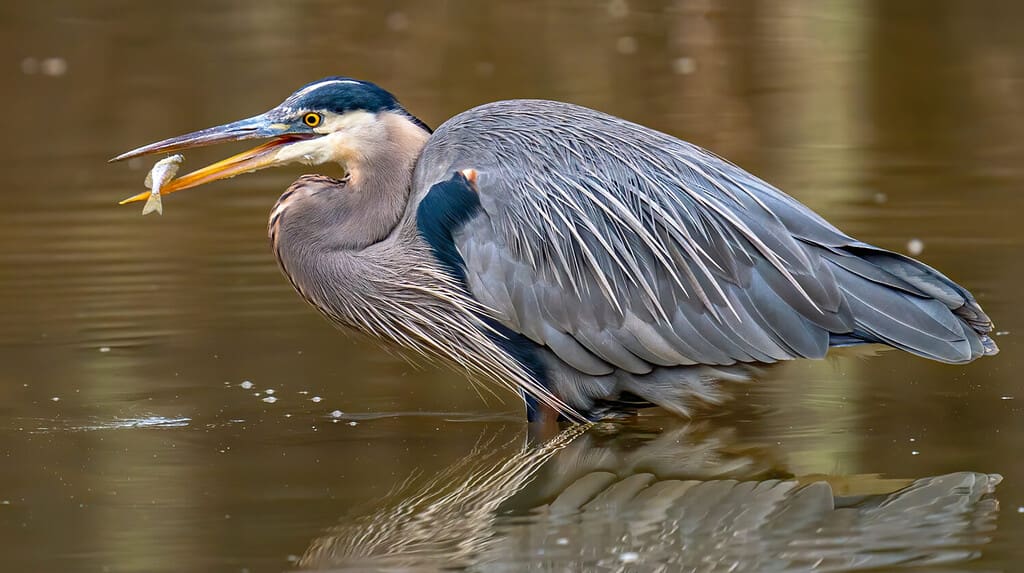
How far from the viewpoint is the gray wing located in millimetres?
6223

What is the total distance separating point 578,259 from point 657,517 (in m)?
1.40

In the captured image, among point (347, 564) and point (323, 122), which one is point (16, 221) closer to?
point (323, 122)

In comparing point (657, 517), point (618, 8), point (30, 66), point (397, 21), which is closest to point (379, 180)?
point (657, 517)

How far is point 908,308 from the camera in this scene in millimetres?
6176

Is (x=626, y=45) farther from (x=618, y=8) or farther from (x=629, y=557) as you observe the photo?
(x=629, y=557)

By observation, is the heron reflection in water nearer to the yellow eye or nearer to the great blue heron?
the great blue heron

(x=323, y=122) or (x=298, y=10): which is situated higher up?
(x=323, y=122)

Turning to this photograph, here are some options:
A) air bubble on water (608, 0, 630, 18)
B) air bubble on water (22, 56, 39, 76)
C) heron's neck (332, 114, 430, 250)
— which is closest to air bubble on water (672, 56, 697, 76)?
air bubble on water (608, 0, 630, 18)

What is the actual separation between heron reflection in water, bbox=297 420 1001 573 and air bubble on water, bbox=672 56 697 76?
9.67 meters

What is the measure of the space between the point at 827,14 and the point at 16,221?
10.6 meters

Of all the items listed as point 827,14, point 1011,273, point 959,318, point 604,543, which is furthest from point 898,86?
point 604,543

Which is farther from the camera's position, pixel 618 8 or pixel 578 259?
pixel 618 8

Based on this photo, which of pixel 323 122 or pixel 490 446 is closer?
pixel 490 446

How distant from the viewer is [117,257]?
932 centimetres
